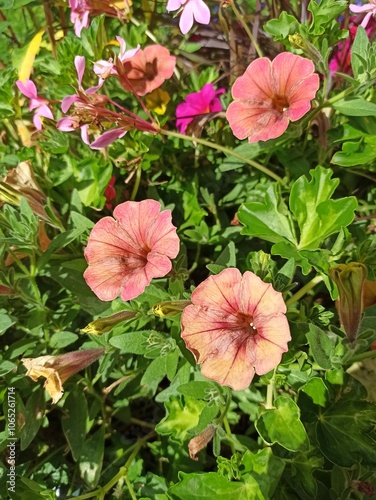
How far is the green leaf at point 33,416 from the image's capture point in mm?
1110

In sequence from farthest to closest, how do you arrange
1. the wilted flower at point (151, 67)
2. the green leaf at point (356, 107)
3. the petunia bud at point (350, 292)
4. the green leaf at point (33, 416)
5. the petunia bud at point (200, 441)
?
the wilted flower at point (151, 67)
the green leaf at point (33, 416)
the green leaf at point (356, 107)
the petunia bud at point (200, 441)
the petunia bud at point (350, 292)

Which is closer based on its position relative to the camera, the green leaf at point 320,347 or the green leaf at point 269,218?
the green leaf at point 320,347

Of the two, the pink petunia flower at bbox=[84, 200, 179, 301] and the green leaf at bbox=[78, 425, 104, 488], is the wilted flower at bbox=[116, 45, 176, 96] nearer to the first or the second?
the pink petunia flower at bbox=[84, 200, 179, 301]

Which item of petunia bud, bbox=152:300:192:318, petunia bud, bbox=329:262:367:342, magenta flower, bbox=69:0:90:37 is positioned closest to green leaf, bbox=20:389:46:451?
petunia bud, bbox=152:300:192:318

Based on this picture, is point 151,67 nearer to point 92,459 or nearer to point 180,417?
point 180,417

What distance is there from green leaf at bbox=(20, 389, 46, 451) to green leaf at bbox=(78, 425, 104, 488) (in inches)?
4.8

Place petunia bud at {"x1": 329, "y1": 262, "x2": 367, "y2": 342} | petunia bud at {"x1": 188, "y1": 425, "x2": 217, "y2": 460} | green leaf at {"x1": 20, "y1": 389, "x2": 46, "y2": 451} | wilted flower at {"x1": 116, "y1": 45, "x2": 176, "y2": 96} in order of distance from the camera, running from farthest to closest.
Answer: wilted flower at {"x1": 116, "y1": 45, "x2": 176, "y2": 96} → green leaf at {"x1": 20, "y1": 389, "x2": 46, "y2": 451} → petunia bud at {"x1": 188, "y1": 425, "x2": 217, "y2": 460} → petunia bud at {"x1": 329, "y1": 262, "x2": 367, "y2": 342}

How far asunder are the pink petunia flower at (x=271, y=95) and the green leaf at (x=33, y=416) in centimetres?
71

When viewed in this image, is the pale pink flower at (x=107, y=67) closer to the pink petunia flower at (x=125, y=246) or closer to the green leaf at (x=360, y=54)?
the pink petunia flower at (x=125, y=246)

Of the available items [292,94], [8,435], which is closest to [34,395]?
[8,435]

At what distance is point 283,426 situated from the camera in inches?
36.0

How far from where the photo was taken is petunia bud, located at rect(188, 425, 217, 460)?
900 mm

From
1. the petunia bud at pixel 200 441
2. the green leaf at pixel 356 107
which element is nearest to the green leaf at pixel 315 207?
the green leaf at pixel 356 107

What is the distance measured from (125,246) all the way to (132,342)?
0.19 metres
